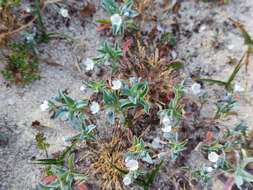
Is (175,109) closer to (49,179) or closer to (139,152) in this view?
(139,152)

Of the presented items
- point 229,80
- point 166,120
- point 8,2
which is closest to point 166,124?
point 166,120

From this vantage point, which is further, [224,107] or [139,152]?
[224,107]

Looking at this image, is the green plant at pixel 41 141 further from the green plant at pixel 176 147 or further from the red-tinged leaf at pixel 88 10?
the red-tinged leaf at pixel 88 10

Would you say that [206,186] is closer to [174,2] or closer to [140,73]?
[140,73]

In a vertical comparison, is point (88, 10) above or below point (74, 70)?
above

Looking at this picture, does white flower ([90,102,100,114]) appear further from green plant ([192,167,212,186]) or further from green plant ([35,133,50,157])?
green plant ([192,167,212,186])

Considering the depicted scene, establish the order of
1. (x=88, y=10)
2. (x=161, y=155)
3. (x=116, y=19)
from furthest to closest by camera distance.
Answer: (x=88, y=10)
(x=116, y=19)
(x=161, y=155)

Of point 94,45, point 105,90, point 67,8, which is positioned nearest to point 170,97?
point 105,90
